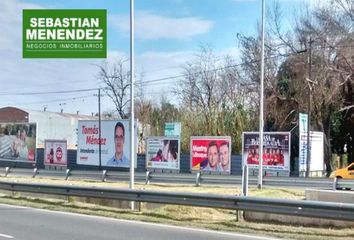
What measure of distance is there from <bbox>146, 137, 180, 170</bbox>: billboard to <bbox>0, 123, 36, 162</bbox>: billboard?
1688 cm

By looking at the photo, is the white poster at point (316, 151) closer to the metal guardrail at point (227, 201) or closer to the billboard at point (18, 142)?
the metal guardrail at point (227, 201)

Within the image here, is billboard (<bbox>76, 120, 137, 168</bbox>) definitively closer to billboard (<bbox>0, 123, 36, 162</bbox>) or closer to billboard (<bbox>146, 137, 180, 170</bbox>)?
billboard (<bbox>146, 137, 180, 170</bbox>)

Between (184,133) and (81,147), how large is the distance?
1086cm

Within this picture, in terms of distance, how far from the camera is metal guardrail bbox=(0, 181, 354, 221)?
37.0 ft

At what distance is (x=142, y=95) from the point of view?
83.2 metres

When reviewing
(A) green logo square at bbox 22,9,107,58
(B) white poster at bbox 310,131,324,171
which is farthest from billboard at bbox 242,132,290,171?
(A) green logo square at bbox 22,9,107,58

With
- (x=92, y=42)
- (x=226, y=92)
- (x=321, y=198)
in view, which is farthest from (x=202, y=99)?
(x=321, y=198)

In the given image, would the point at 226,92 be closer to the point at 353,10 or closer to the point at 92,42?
the point at 353,10

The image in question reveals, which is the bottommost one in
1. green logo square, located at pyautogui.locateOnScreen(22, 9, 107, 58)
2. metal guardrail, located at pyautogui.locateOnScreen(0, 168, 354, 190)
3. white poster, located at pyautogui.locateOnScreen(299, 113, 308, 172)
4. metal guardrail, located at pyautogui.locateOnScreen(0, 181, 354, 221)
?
metal guardrail, located at pyautogui.locateOnScreen(0, 168, 354, 190)

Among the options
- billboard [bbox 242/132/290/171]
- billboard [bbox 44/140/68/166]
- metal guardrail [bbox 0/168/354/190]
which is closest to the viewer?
metal guardrail [bbox 0/168/354/190]

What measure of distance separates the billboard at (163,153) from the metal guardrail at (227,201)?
933 inches

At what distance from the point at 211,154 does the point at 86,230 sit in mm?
28743

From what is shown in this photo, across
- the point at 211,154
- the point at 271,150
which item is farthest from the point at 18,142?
the point at 271,150

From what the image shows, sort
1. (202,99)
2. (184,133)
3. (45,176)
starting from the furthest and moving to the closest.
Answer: (202,99) < (184,133) < (45,176)
